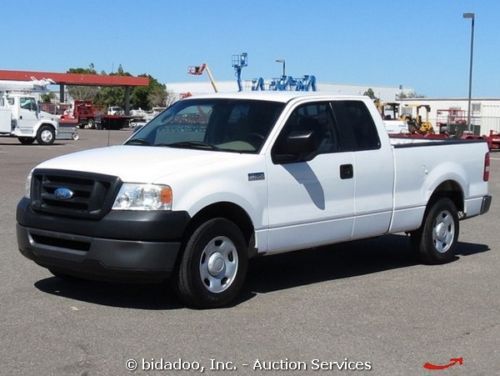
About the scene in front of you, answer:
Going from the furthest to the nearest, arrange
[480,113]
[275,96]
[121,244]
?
[480,113], [275,96], [121,244]

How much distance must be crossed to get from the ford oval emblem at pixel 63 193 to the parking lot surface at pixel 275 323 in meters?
0.93

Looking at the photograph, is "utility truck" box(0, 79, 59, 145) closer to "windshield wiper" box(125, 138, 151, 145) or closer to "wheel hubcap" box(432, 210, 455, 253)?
"windshield wiper" box(125, 138, 151, 145)

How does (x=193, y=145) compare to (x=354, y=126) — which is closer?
(x=193, y=145)

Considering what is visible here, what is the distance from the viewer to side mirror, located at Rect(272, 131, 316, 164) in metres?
7.35

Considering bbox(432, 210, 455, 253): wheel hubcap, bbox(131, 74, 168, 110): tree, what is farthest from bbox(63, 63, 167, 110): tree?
bbox(432, 210, 455, 253): wheel hubcap

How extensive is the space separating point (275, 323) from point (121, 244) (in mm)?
1381

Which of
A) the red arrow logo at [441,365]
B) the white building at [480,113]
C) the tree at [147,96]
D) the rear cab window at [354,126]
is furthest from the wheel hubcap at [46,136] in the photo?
the tree at [147,96]

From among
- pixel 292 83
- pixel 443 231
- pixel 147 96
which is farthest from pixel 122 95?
pixel 443 231

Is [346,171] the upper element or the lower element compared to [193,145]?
lower

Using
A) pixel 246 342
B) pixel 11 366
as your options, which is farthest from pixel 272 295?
pixel 11 366

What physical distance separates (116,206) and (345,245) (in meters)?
4.72

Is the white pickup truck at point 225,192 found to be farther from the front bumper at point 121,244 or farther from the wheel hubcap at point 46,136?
the wheel hubcap at point 46,136

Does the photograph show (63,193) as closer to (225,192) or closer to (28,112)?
(225,192)

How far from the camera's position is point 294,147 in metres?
7.38
